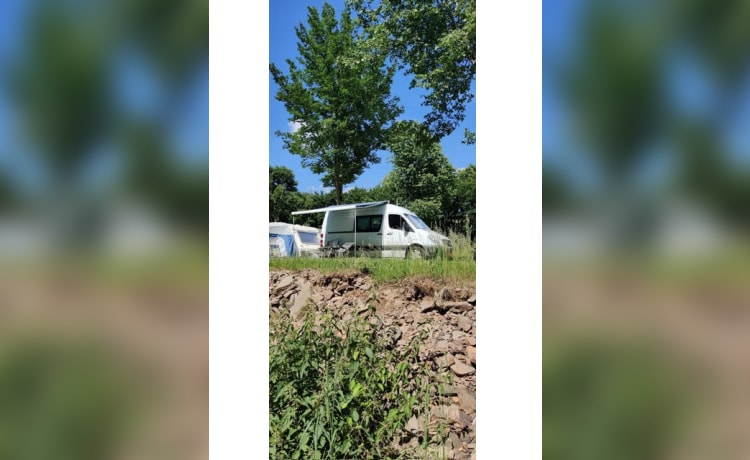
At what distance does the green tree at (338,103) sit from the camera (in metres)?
1.97

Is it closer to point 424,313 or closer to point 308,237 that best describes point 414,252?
point 424,313

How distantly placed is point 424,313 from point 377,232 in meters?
0.49

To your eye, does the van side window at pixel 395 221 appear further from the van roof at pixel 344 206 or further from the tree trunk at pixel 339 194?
the tree trunk at pixel 339 194

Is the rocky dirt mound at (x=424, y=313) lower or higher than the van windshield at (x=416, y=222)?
lower
